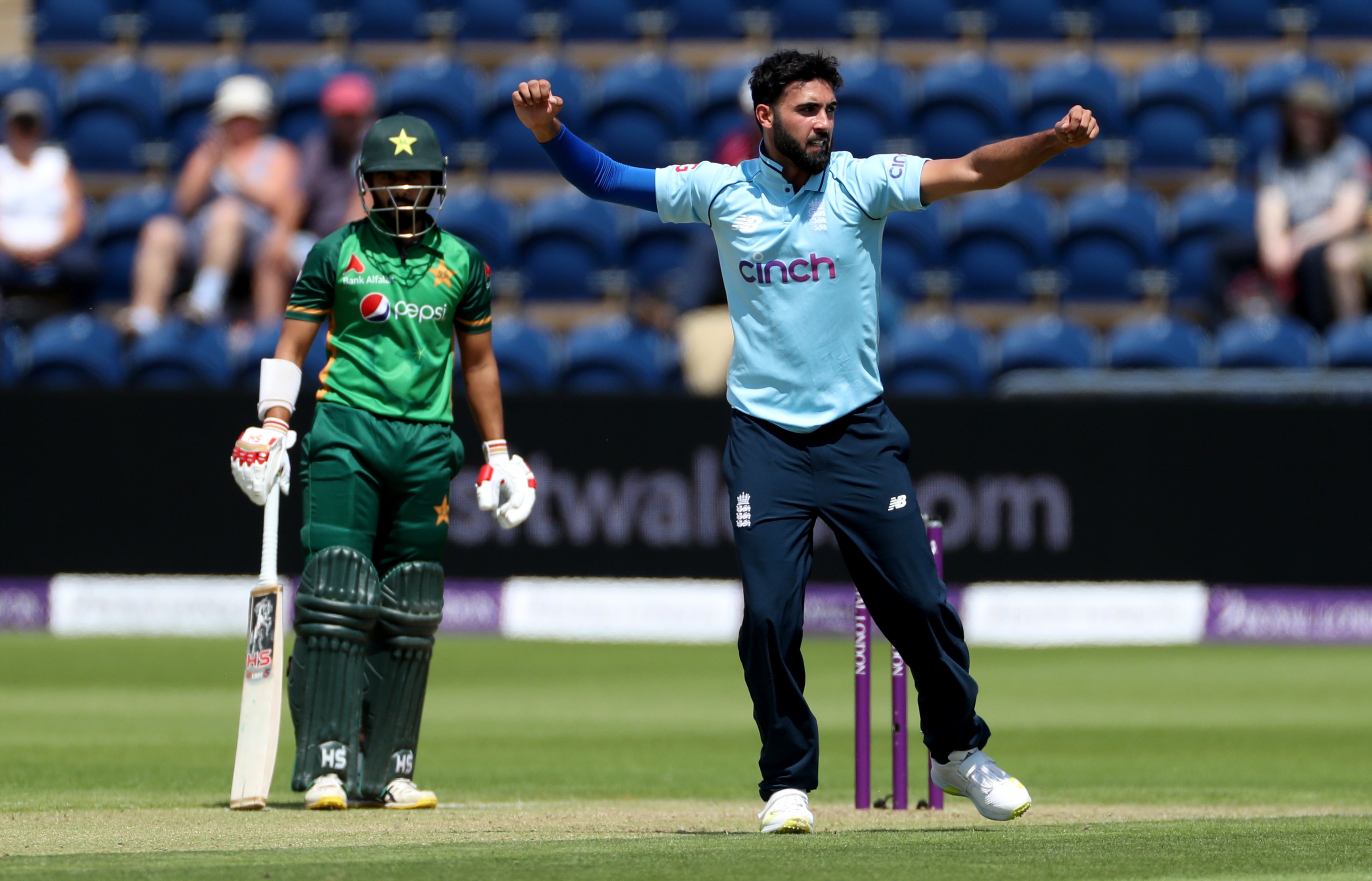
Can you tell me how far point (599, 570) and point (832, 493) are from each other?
6.54 metres

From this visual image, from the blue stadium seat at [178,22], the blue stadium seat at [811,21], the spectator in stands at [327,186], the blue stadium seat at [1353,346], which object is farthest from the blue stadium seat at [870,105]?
the blue stadium seat at [178,22]

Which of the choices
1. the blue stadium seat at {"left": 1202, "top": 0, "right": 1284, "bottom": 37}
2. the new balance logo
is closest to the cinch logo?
the new balance logo

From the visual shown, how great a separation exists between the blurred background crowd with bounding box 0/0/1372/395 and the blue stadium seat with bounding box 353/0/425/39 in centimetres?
2

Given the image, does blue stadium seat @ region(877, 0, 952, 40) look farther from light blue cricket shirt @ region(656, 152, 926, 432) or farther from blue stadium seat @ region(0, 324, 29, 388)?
light blue cricket shirt @ region(656, 152, 926, 432)

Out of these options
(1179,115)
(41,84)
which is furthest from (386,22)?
(1179,115)

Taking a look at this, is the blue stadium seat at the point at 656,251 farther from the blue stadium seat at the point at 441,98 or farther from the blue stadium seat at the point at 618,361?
the blue stadium seat at the point at 441,98

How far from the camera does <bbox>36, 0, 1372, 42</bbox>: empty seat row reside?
1588cm

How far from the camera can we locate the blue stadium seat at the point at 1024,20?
52.2 ft

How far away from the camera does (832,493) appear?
560cm

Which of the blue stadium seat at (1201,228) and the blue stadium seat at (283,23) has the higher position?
the blue stadium seat at (283,23)

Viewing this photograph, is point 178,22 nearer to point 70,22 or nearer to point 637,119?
point 70,22

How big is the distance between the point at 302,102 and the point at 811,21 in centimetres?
415

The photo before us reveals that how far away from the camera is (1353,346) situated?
39.9ft

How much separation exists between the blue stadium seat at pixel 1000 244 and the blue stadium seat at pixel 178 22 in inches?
265
